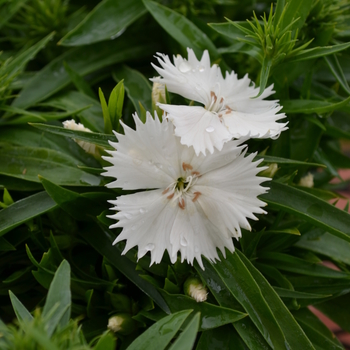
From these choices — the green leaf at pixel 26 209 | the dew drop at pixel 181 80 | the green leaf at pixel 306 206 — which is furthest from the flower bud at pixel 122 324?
the dew drop at pixel 181 80

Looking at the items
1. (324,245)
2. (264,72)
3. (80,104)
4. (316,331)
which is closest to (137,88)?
(80,104)

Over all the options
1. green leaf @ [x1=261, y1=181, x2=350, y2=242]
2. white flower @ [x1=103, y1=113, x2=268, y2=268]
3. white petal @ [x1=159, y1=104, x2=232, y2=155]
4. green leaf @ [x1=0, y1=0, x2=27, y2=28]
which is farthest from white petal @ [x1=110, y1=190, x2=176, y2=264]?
green leaf @ [x1=0, y1=0, x2=27, y2=28]

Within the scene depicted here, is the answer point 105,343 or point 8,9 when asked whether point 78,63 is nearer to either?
point 8,9

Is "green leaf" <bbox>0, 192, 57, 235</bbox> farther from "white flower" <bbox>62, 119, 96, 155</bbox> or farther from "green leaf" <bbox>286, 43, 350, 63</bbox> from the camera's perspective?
"green leaf" <bbox>286, 43, 350, 63</bbox>

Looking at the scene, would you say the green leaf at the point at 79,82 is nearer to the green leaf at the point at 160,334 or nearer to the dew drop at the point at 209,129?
the dew drop at the point at 209,129

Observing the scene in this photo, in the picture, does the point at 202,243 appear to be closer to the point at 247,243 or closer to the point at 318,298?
the point at 247,243

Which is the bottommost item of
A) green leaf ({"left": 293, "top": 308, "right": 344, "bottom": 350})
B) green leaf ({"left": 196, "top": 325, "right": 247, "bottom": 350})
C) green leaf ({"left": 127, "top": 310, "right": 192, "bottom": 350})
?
green leaf ({"left": 293, "top": 308, "right": 344, "bottom": 350})
